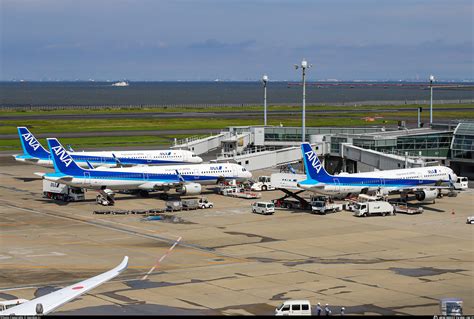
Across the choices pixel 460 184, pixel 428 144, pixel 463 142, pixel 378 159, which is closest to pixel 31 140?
pixel 378 159

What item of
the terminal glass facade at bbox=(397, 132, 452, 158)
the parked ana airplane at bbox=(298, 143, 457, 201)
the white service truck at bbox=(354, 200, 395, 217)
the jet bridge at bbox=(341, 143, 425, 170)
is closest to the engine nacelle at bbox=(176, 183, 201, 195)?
the parked ana airplane at bbox=(298, 143, 457, 201)

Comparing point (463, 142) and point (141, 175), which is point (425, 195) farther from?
point (141, 175)

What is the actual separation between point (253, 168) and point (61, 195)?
103 feet

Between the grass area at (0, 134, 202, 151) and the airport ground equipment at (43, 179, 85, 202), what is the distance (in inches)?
2138

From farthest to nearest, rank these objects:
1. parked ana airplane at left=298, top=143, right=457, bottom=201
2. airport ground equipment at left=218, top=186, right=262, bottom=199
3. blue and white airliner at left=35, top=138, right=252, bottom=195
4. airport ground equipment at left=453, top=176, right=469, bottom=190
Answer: airport ground equipment at left=218, top=186, right=262, bottom=199, airport ground equipment at left=453, top=176, right=469, bottom=190, blue and white airliner at left=35, top=138, right=252, bottom=195, parked ana airplane at left=298, top=143, right=457, bottom=201

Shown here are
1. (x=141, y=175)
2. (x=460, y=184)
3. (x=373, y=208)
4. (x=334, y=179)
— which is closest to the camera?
(x=373, y=208)

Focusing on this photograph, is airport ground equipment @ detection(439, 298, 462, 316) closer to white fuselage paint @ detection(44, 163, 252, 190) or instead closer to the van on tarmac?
the van on tarmac

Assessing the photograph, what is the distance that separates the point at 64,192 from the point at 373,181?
115 ft

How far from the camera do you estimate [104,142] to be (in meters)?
162

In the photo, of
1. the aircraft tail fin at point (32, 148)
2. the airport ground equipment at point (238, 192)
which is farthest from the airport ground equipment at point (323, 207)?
the aircraft tail fin at point (32, 148)

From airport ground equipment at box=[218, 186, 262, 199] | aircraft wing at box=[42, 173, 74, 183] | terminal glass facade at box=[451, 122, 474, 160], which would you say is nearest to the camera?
aircraft wing at box=[42, 173, 74, 183]

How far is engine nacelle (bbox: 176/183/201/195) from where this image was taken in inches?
3812

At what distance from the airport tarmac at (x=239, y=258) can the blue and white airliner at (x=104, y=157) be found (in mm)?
24148

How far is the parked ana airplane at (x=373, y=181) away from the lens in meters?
87.2
